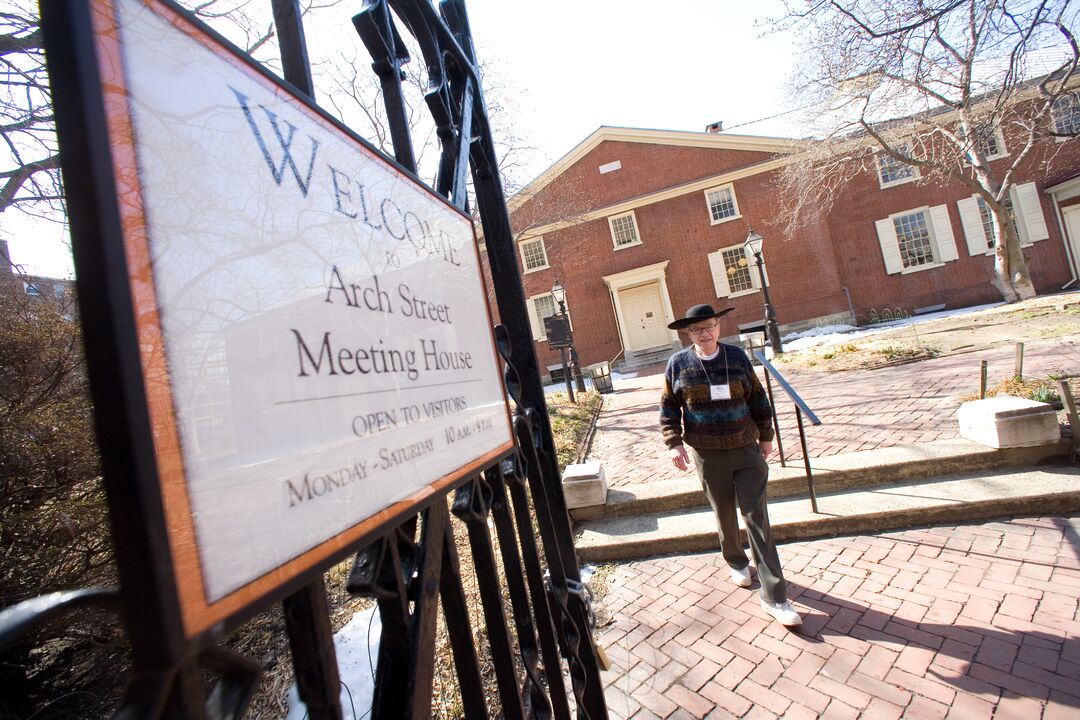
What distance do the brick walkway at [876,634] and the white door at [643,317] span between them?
19029mm

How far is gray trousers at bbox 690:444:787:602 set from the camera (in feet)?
9.91

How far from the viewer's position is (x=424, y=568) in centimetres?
98

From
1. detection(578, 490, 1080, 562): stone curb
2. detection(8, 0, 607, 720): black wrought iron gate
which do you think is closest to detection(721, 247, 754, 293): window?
detection(578, 490, 1080, 562): stone curb

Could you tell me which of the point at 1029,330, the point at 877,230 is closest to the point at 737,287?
the point at 877,230

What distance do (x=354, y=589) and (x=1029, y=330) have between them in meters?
14.7

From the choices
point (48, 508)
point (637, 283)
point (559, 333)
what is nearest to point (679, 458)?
point (48, 508)

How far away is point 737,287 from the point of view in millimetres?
21547

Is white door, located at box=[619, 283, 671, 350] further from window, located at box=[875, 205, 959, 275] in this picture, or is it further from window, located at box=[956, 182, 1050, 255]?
window, located at box=[956, 182, 1050, 255]

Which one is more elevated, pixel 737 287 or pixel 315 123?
pixel 737 287

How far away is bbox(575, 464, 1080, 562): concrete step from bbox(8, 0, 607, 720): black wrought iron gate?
2.48 m

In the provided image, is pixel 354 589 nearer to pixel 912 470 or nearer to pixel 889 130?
pixel 912 470

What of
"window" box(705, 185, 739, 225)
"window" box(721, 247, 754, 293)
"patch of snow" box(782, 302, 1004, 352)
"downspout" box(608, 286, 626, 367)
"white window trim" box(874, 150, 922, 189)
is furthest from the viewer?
"downspout" box(608, 286, 626, 367)

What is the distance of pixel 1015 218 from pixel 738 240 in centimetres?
1081

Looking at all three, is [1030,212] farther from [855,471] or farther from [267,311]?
[267,311]
